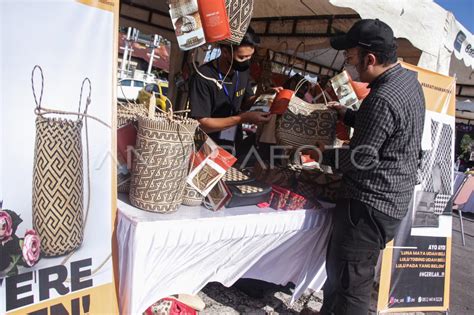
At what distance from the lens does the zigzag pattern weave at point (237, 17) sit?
5.43 feet

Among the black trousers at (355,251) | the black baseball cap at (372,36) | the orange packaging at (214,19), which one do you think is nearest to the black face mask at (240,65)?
the orange packaging at (214,19)

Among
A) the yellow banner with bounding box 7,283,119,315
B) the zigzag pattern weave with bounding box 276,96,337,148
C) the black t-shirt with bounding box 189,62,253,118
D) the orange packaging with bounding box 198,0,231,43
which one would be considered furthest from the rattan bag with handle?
the yellow banner with bounding box 7,283,119,315

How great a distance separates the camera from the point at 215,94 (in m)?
1.99

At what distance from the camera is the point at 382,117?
161 cm

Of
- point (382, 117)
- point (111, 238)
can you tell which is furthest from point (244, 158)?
point (111, 238)

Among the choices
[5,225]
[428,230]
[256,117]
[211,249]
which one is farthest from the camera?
[428,230]

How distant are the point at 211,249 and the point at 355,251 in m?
0.73

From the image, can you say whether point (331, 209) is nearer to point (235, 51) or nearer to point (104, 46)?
point (235, 51)

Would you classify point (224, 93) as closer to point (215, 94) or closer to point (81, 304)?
point (215, 94)

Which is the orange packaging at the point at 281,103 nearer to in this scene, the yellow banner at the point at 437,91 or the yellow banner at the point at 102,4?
the yellow banner at the point at 102,4

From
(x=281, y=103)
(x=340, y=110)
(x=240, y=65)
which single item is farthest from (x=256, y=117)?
(x=340, y=110)

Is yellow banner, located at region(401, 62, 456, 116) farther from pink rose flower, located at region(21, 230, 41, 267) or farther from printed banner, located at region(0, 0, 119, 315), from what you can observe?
pink rose flower, located at region(21, 230, 41, 267)

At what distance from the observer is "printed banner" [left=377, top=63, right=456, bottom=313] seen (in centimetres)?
242

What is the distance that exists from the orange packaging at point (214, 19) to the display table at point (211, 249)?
0.78 meters
